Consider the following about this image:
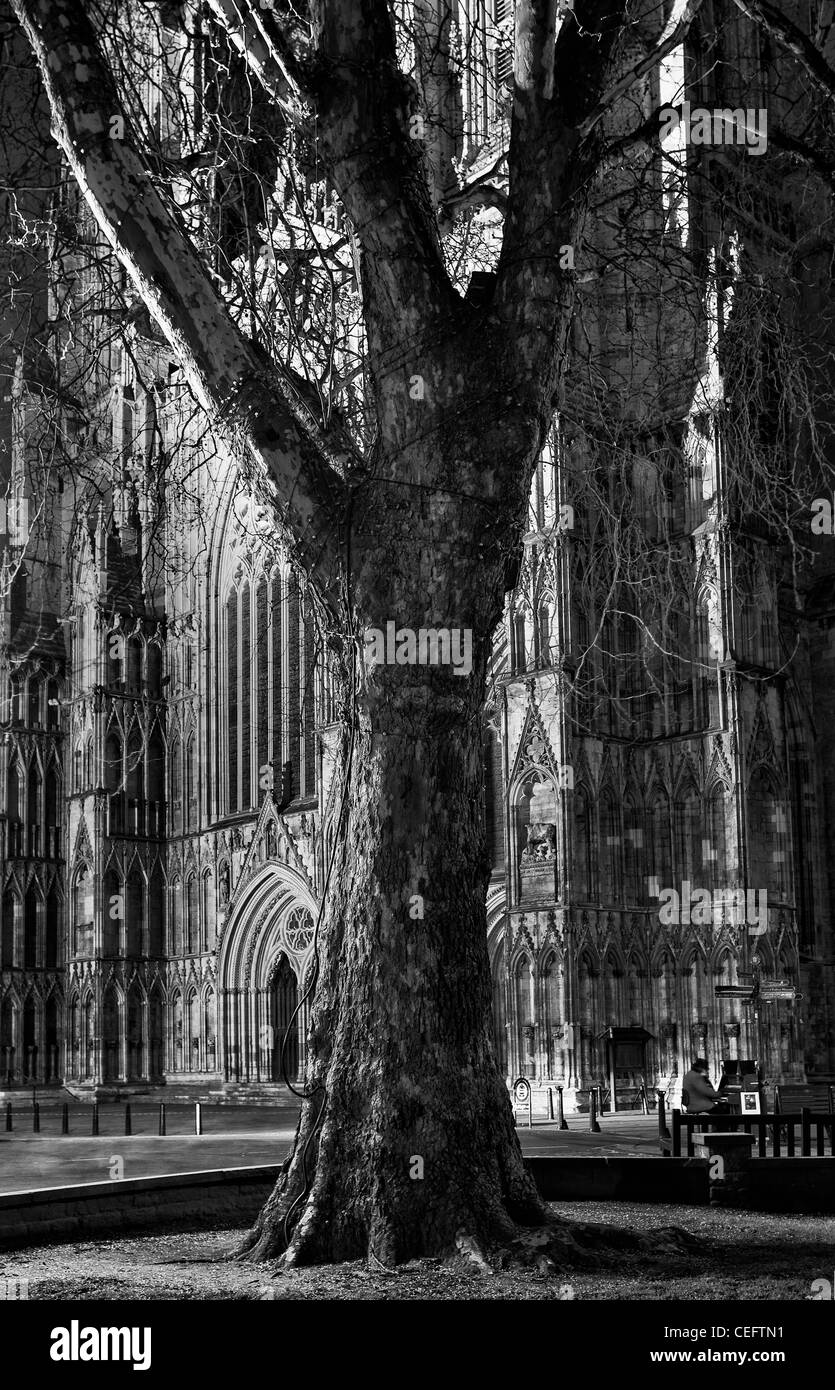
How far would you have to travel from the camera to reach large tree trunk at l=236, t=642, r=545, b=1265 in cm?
639

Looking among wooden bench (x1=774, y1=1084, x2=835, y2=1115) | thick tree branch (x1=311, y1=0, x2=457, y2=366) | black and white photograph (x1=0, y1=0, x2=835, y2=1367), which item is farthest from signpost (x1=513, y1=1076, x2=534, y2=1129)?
thick tree branch (x1=311, y1=0, x2=457, y2=366)

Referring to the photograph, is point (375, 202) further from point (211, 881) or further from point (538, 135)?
point (211, 881)

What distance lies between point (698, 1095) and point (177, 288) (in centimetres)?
1037

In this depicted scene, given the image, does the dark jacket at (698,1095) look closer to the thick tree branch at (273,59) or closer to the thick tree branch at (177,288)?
the thick tree branch at (177,288)

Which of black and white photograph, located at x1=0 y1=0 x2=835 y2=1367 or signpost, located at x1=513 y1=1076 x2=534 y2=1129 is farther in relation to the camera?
signpost, located at x1=513 y1=1076 x2=534 y2=1129

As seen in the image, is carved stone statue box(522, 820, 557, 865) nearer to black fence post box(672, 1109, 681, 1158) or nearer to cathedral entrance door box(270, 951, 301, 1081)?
cathedral entrance door box(270, 951, 301, 1081)

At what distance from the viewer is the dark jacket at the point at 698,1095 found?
14.7 metres

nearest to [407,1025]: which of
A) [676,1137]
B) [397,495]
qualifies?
[397,495]

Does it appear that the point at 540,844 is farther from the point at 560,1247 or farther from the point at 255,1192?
the point at 560,1247

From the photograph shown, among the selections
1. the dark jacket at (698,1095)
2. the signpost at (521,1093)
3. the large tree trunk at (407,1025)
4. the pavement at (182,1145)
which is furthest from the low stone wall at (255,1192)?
the signpost at (521,1093)

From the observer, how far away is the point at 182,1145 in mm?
19016

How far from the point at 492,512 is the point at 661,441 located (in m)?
20.5

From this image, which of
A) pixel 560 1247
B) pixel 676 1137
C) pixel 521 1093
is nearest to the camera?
pixel 560 1247

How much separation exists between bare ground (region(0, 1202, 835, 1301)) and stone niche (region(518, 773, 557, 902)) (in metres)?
17.6
